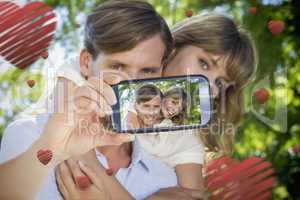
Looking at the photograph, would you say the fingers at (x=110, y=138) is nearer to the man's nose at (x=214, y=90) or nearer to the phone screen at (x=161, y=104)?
the phone screen at (x=161, y=104)

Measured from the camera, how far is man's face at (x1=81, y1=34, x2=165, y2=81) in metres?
1.80

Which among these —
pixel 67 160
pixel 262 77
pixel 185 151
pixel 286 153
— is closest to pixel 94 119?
pixel 67 160

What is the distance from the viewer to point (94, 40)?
1.82 metres

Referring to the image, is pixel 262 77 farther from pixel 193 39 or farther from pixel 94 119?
pixel 94 119

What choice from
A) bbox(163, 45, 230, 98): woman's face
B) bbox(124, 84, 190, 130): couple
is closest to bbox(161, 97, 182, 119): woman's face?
bbox(124, 84, 190, 130): couple

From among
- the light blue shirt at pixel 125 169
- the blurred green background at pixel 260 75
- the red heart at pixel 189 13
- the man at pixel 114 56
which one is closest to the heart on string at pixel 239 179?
the blurred green background at pixel 260 75

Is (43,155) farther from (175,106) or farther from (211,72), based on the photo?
(211,72)

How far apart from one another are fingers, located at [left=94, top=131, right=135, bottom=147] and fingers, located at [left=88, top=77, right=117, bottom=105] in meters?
0.11

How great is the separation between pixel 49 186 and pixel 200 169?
492mm

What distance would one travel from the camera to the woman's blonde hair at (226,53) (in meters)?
1.87

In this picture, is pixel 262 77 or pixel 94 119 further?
pixel 262 77

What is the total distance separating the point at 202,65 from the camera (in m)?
1.85

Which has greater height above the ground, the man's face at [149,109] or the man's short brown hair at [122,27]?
the man's short brown hair at [122,27]

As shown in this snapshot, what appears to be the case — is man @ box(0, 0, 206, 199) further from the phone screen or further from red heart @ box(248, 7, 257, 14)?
red heart @ box(248, 7, 257, 14)
